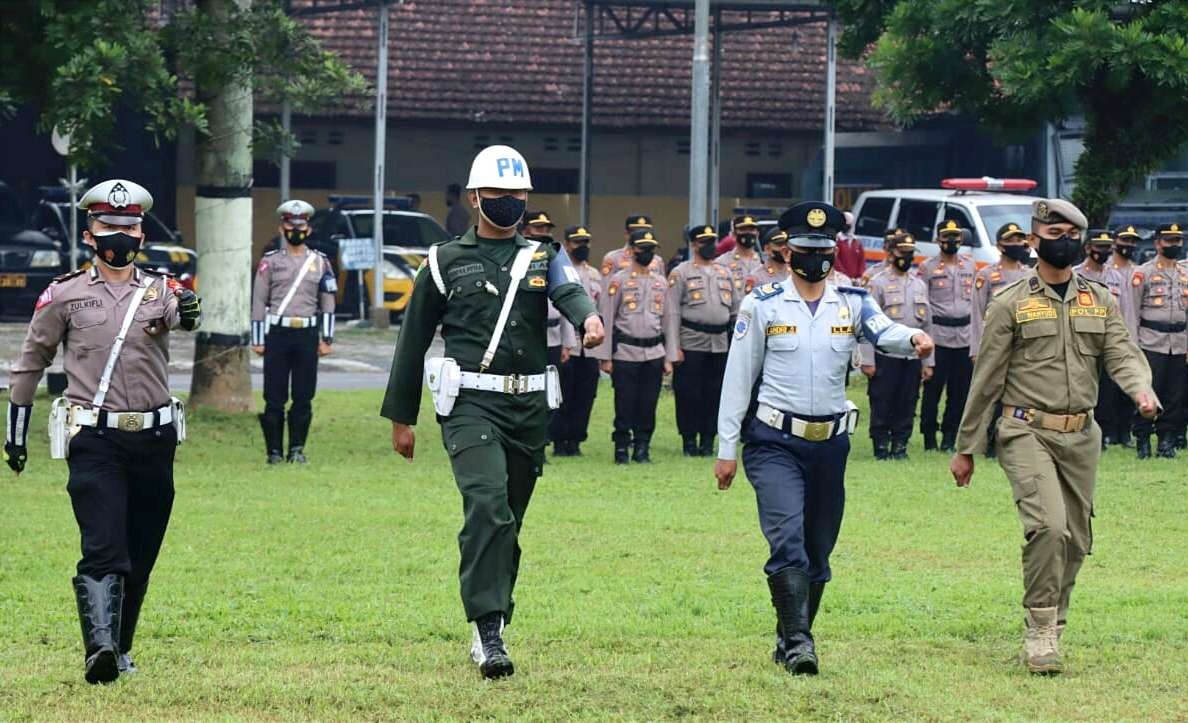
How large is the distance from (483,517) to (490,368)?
2.05ft

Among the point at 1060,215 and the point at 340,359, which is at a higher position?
the point at 1060,215

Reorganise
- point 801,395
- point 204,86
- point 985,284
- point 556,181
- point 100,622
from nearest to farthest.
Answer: point 100,622, point 801,395, point 985,284, point 204,86, point 556,181

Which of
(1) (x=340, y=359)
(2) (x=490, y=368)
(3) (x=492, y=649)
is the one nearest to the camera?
(3) (x=492, y=649)

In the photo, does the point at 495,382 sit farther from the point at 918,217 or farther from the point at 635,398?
the point at 918,217

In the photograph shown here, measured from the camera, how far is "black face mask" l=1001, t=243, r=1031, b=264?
16391 mm

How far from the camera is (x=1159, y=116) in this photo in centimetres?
Answer: 2066

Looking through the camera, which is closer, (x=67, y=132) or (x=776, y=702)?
(x=776, y=702)

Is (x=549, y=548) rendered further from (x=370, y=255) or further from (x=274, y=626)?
(x=370, y=255)

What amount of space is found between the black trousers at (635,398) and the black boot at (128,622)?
8.79m

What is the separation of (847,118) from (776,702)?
31.2 m

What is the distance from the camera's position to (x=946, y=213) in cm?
2505

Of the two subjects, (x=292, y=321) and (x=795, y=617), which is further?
(x=292, y=321)

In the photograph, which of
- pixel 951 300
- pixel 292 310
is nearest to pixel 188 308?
pixel 292 310

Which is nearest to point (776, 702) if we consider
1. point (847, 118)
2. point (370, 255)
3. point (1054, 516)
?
point (1054, 516)
